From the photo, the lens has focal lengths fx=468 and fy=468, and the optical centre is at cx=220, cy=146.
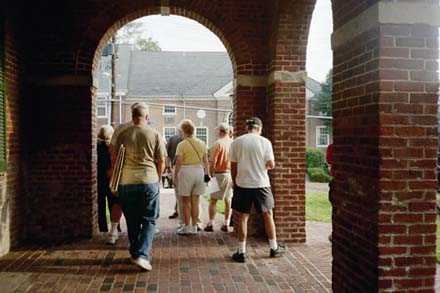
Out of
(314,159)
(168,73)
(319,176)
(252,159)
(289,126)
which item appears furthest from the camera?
(168,73)

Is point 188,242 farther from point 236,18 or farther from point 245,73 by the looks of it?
point 236,18

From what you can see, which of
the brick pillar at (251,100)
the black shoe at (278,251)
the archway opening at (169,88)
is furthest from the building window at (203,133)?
the black shoe at (278,251)

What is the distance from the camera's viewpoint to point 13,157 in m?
6.64

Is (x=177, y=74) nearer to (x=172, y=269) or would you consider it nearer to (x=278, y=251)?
(x=278, y=251)

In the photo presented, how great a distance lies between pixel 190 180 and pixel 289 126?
175 cm

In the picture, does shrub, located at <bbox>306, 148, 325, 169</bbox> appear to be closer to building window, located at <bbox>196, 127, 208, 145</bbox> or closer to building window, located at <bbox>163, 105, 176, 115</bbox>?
building window, located at <bbox>196, 127, 208, 145</bbox>

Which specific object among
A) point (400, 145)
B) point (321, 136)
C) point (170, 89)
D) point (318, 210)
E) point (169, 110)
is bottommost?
point (318, 210)

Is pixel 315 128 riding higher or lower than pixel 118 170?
higher

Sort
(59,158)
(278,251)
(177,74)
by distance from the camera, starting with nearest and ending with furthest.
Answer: (278,251) → (59,158) → (177,74)

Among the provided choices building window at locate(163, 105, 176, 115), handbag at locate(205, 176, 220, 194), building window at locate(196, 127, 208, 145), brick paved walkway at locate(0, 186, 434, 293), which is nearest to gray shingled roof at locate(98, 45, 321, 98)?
building window at locate(163, 105, 176, 115)

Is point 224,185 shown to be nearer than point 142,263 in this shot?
No

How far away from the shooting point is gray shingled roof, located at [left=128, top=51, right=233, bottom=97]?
127 feet

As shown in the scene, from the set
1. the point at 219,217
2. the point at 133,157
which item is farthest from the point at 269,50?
the point at 219,217

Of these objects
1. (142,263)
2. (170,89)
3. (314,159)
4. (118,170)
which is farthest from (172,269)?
(170,89)
